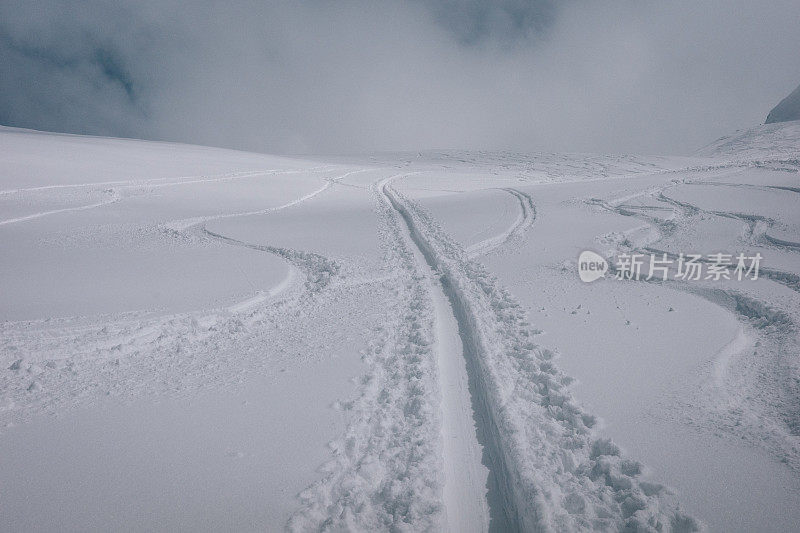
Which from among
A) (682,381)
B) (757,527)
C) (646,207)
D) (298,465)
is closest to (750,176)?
(646,207)

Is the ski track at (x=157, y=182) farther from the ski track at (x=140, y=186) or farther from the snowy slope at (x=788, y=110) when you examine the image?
the snowy slope at (x=788, y=110)

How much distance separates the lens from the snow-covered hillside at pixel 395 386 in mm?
2840

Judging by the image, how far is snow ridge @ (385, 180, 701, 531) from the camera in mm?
2723

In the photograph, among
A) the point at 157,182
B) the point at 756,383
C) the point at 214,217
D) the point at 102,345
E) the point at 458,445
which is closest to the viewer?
the point at 458,445

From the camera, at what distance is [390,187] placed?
73.0ft

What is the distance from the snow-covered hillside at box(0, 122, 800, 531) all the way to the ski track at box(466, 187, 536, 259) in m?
0.18

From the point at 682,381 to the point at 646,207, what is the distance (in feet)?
35.1

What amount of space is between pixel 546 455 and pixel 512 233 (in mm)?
8204

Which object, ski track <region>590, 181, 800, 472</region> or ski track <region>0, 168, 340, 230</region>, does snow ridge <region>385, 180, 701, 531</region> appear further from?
ski track <region>0, 168, 340, 230</region>

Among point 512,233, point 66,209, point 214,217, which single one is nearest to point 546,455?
point 512,233

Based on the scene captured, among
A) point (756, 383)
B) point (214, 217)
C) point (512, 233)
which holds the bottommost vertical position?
point (756, 383)

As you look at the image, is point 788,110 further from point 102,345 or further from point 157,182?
point 102,345

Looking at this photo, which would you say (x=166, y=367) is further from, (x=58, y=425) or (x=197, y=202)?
(x=197, y=202)

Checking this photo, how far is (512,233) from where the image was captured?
35.5 ft
